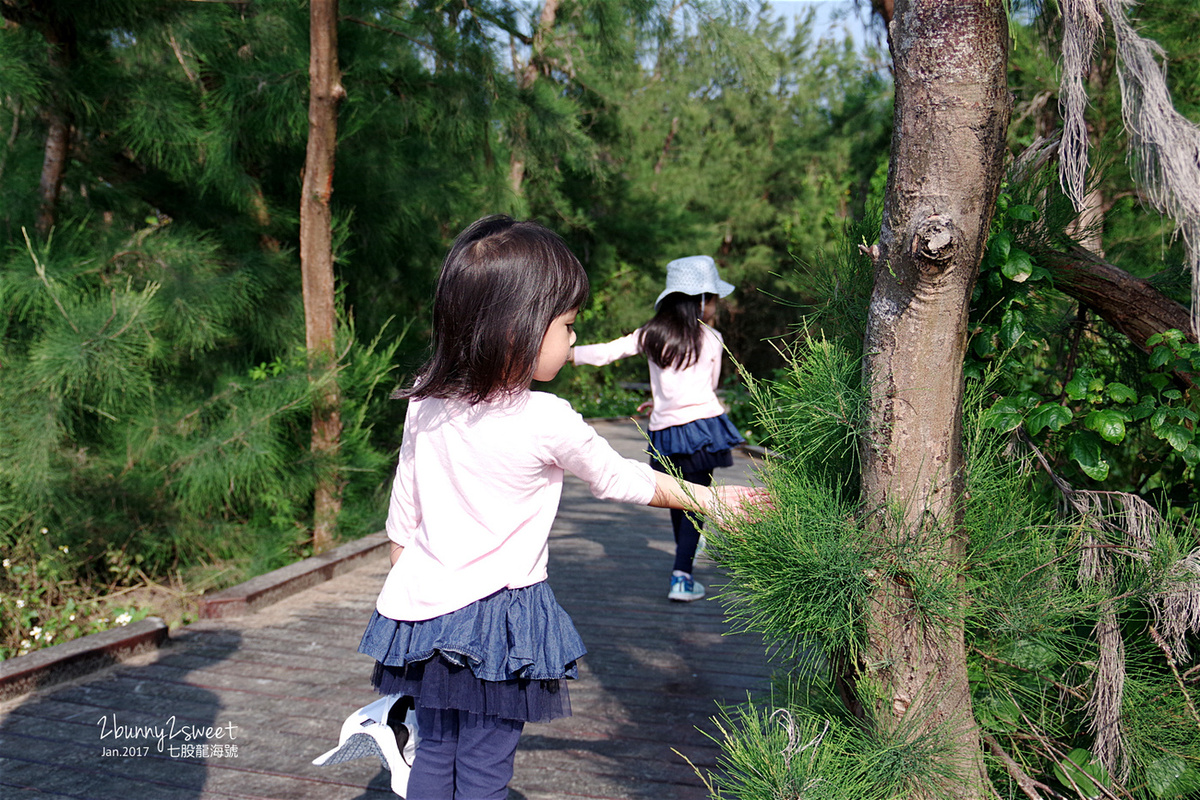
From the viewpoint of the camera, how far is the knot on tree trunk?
1288mm

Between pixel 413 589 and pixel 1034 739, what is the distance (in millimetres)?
1312

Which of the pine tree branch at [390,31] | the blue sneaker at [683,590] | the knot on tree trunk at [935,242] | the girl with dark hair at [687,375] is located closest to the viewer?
the knot on tree trunk at [935,242]

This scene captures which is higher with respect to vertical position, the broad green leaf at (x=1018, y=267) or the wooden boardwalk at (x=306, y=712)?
the broad green leaf at (x=1018, y=267)

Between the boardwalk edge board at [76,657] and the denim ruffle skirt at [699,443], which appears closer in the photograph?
the boardwalk edge board at [76,657]

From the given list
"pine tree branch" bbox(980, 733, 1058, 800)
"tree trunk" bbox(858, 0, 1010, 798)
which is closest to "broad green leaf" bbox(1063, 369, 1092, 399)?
"tree trunk" bbox(858, 0, 1010, 798)

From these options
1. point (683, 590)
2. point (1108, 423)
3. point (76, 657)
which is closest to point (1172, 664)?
point (1108, 423)

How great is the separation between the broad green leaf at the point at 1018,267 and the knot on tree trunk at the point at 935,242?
33 centimetres

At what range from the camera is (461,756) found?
1.61m

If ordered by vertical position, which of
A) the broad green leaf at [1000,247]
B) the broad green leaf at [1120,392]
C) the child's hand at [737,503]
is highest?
the broad green leaf at [1000,247]

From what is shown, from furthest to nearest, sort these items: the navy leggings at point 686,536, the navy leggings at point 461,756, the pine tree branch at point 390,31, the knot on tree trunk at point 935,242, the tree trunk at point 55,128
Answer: the pine tree branch at point 390,31 < the tree trunk at point 55,128 < the navy leggings at point 686,536 < the navy leggings at point 461,756 < the knot on tree trunk at point 935,242

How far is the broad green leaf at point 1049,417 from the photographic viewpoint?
160 cm

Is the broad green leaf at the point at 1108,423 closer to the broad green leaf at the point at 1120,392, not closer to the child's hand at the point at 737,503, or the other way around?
the broad green leaf at the point at 1120,392

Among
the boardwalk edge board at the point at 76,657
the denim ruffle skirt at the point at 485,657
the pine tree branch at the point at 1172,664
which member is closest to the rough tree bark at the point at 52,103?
the boardwalk edge board at the point at 76,657

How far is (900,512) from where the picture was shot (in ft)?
4.49
